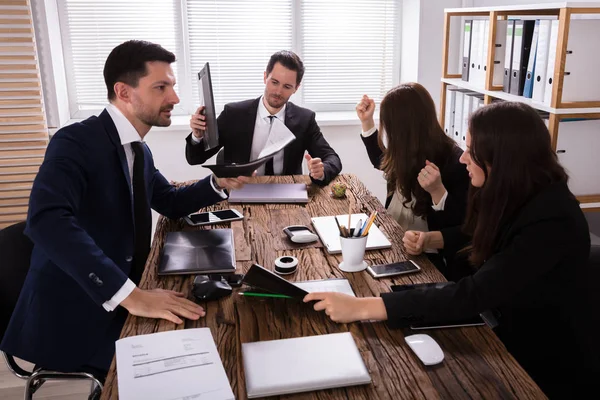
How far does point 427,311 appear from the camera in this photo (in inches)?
47.2

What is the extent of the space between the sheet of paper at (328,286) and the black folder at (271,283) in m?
0.07

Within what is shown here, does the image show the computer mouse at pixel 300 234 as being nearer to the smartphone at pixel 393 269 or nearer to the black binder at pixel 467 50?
the smartphone at pixel 393 269

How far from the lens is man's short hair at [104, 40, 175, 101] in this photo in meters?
1.75

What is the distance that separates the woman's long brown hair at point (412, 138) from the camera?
6.77 feet

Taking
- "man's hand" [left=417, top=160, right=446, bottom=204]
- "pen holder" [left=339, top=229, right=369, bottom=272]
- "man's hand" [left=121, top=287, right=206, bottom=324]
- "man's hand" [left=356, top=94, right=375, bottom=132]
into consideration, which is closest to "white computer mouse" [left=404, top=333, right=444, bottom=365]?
"pen holder" [left=339, top=229, right=369, bottom=272]

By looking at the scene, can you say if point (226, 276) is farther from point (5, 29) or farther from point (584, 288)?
point (5, 29)

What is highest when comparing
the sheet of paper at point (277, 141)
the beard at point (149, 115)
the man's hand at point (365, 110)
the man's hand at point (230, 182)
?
the beard at point (149, 115)

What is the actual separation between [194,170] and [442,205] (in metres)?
2.11

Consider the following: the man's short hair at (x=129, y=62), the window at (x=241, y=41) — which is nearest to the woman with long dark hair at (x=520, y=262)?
the man's short hair at (x=129, y=62)

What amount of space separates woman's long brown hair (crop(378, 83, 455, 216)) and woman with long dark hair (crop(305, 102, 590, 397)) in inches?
24.9

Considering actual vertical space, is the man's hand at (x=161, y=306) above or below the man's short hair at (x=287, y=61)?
below

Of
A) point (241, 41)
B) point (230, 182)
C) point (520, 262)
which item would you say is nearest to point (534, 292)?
point (520, 262)

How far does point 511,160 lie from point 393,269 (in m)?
0.42

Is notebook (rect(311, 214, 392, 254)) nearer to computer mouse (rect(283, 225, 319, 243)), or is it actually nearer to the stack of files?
computer mouse (rect(283, 225, 319, 243))
